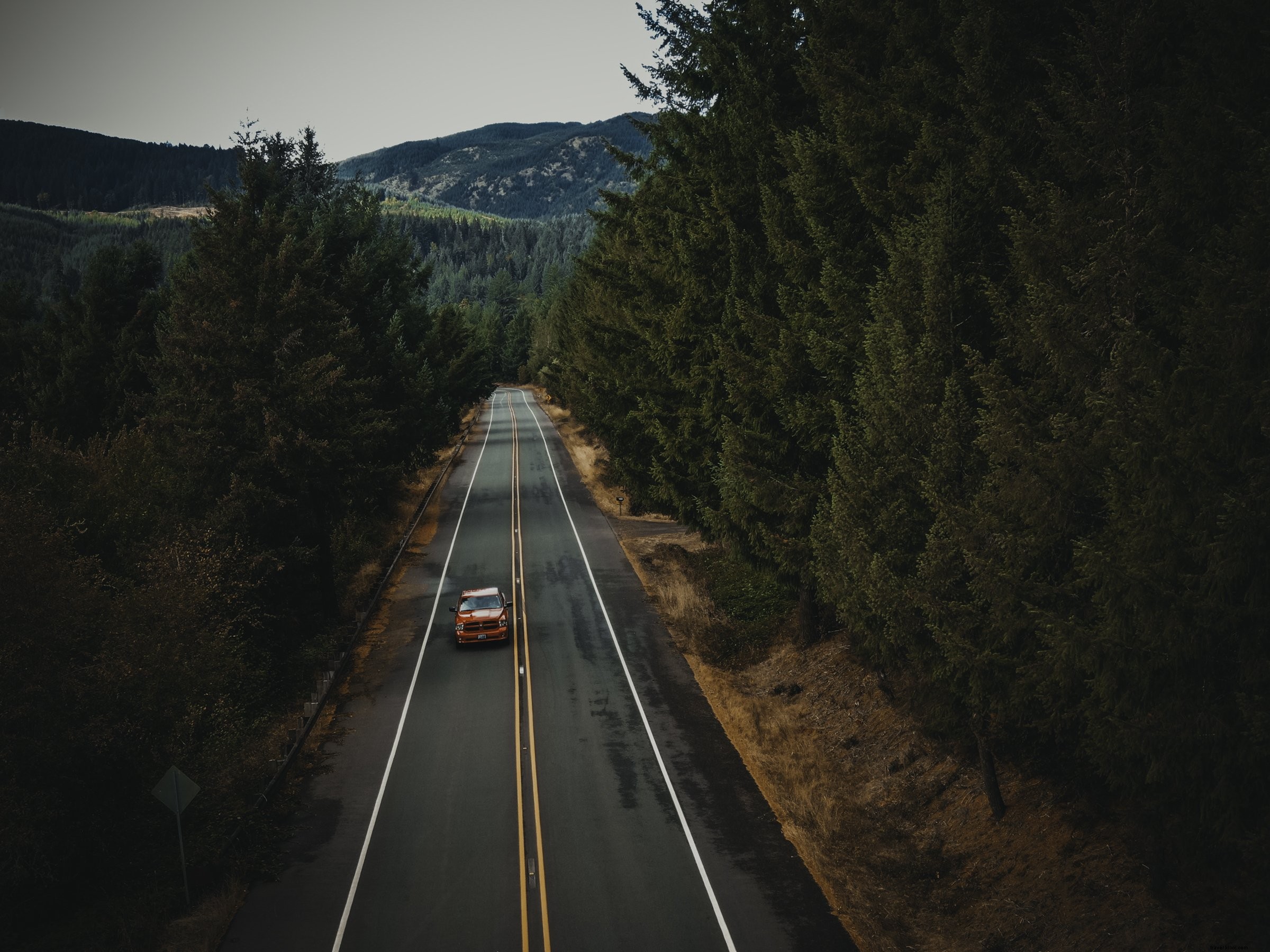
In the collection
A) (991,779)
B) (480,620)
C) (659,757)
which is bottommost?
(659,757)

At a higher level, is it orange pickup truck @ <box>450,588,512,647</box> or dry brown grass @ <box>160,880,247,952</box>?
orange pickup truck @ <box>450,588,512,647</box>

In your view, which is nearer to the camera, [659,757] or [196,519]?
[659,757]

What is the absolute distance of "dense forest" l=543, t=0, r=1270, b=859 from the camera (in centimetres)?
816

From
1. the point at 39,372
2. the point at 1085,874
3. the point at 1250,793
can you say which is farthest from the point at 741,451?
the point at 39,372

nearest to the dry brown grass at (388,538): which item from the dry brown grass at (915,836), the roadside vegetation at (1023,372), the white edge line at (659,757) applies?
the white edge line at (659,757)

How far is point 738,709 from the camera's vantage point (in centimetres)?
2011

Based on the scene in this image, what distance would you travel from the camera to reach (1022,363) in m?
11.2

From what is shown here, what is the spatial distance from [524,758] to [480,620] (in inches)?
293

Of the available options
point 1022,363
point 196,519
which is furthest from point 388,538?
point 1022,363

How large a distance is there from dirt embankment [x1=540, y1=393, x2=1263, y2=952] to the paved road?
68 cm

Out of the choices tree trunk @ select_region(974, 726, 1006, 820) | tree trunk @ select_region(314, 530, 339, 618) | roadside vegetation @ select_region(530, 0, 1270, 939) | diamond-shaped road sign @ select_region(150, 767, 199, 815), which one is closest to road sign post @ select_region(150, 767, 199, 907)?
diamond-shaped road sign @ select_region(150, 767, 199, 815)

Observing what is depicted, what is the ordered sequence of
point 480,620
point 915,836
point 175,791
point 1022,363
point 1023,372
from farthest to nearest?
point 480,620 < point 915,836 < point 175,791 < point 1023,372 < point 1022,363

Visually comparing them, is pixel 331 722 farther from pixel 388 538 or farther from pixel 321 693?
pixel 388 538

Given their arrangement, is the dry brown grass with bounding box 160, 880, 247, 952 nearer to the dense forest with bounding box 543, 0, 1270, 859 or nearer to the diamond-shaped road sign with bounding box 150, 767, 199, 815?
the diamond-shaped road sign with bounding box 150, 767, 199, 815
